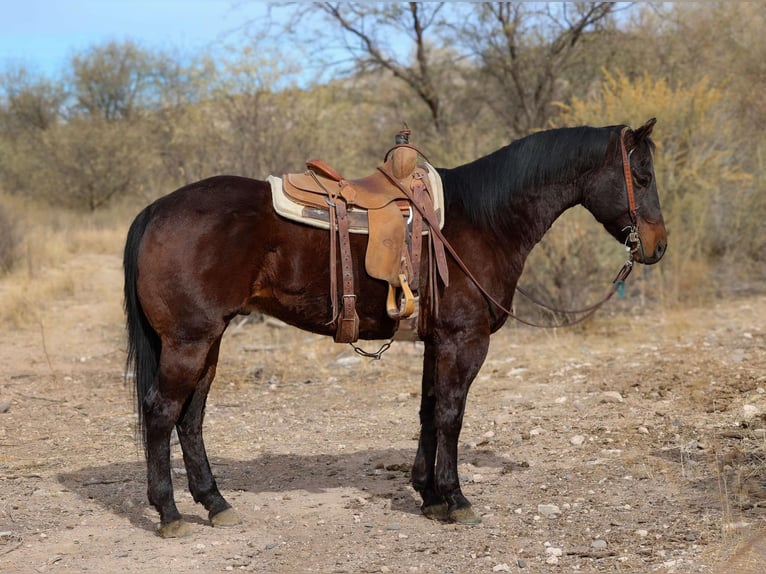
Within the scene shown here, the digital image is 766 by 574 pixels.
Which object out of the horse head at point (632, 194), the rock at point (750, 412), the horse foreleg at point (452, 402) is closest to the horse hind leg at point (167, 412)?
the horse foreleg at point (452, 402)

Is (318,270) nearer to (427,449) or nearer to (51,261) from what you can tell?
(427,449)

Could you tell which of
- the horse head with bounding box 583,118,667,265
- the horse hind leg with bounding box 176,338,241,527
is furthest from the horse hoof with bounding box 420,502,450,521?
the horse head with bounding box 583,118,667,265

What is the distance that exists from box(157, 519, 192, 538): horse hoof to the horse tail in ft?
1.43

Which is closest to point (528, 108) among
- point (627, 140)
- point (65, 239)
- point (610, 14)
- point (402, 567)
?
point (610, 14)

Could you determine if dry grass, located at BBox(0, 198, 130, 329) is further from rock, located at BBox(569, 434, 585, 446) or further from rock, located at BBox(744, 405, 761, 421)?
rock, located at BBox(744, 405, 761, 421)

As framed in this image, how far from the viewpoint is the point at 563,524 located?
4027mm

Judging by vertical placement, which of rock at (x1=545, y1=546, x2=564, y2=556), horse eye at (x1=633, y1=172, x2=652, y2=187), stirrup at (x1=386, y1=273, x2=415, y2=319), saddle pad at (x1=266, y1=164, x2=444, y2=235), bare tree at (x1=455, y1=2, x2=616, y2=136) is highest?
bare tree at (x1=455, y1=2, x2=616, y2=136)

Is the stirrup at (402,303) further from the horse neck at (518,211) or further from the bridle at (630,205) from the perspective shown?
the bridle at (630,205)

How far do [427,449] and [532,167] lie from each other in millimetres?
1692

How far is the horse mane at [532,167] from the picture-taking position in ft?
13.6

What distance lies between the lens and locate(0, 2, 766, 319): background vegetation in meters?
11.0

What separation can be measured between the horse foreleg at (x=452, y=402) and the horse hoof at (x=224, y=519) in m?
1.11

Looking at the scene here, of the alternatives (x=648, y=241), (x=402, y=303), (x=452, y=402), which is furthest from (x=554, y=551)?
(x=648, y=241)

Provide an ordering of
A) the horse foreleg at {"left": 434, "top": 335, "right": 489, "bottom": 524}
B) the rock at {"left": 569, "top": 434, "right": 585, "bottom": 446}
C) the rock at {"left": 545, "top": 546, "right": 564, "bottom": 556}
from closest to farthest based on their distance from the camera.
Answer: the rock at {"left": 545, "top": 546, "right": 564, "bottom": 556}
the horse foreleg at {"left": 434, "top": 335, "right": 489, "bottom": 524}
the rock at {"left": 569, "top": 434, "right": 585, "bottom": 446}
